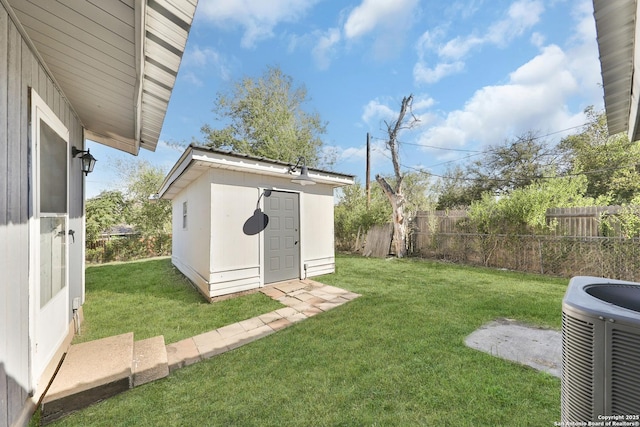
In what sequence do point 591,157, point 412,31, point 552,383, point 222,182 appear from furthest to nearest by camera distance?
point 591,157, point 412,31, point 222,182, point 552,383

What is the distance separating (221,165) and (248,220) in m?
1.17

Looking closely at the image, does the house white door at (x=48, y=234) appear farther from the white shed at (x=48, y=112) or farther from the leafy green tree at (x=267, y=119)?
the leafy green tree at (x=267, y=119)

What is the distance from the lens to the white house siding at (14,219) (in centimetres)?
150

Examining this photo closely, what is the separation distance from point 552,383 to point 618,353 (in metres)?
1.56

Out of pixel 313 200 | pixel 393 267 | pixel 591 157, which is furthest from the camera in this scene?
pixel 591 157

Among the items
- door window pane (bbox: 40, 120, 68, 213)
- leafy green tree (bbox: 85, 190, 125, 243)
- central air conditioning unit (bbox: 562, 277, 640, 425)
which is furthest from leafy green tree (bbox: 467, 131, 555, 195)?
leafy green tree (bbox: 85, 190, 125, 243)

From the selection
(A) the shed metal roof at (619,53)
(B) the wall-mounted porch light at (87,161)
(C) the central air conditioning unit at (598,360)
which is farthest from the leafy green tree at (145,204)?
(A) the shed metal roof at (619,53)

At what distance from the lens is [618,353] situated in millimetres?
856

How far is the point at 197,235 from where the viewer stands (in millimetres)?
5184

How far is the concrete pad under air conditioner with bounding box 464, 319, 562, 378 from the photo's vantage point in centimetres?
226

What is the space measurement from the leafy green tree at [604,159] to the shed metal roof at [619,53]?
9882mm

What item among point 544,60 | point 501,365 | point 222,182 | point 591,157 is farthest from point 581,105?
point 222,182

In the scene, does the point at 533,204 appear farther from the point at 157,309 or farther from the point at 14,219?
the point at 14,219

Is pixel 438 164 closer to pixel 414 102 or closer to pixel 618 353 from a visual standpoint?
pixel 414 102
